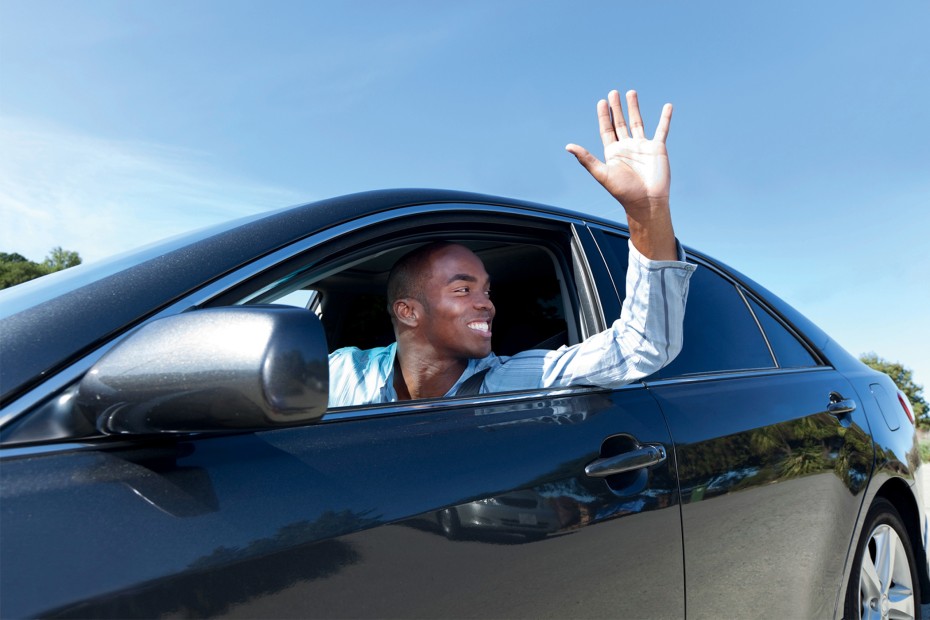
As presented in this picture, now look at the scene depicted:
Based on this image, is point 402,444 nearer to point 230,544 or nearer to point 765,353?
point 230,544

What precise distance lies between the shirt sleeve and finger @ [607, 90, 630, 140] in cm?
39

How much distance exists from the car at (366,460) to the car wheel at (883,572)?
101 millimetres

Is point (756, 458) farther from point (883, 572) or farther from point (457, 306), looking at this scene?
point (883, 572)

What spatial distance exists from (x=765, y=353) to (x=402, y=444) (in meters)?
1.94

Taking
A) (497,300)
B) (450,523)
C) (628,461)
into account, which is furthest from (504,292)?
(450,523)

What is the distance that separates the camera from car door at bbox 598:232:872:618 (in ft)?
6.51

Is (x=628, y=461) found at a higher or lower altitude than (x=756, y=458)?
higher

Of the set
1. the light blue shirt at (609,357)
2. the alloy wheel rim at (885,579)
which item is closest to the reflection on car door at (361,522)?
the light blue shirt at (609,357)

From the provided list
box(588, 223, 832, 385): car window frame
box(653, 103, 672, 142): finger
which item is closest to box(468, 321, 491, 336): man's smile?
box(588, 223, 832, 385): car window frame

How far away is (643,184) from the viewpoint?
2.17 m

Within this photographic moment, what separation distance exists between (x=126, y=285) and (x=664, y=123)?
1.64 metres

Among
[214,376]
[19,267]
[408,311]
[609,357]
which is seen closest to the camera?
[214,376]

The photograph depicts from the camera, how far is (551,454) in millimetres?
1618

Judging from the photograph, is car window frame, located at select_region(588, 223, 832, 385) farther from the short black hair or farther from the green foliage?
the green foliage
